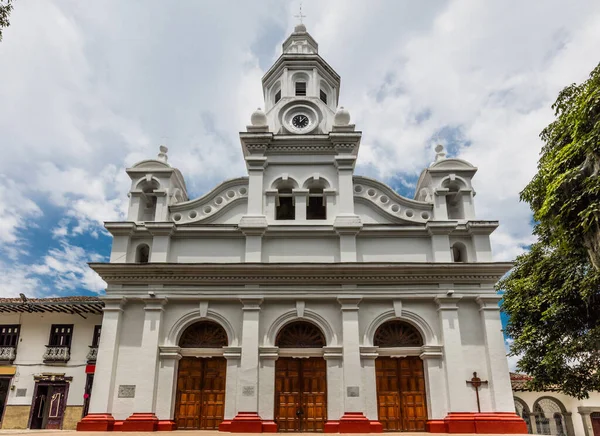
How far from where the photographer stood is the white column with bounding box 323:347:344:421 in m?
16.3

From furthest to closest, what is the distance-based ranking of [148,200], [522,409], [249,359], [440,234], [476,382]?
1. [522,409]
2. [148,200]
3. [440,234]
4. [249,359]
5. [476,382]

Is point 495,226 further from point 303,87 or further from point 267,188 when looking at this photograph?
point 303,87

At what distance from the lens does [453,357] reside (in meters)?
16.7

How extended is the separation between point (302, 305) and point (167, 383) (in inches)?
219

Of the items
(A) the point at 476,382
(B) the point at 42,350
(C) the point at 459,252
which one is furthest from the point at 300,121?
(B) the point at 42,350

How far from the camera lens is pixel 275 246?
1866 centimetres

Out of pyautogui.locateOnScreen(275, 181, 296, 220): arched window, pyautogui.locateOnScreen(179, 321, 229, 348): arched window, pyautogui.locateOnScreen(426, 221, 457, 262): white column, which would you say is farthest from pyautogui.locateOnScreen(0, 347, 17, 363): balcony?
pyautogui.locateOnScreen(426, 221, 457, 262): white column

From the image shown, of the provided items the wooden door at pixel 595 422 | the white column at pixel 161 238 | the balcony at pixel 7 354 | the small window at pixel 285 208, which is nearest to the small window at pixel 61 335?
the balcony at pixel 7 354

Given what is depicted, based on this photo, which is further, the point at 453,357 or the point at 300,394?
the point at 300,394

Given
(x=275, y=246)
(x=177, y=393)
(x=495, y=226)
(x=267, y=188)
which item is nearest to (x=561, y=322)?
(x=495, y=226)

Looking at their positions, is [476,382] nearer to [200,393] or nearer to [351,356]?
[351,356]

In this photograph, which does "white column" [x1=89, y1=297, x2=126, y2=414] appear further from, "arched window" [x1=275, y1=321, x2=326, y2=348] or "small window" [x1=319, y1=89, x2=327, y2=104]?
"small window" [x1=319, y1=89, x2=327, y2=104]

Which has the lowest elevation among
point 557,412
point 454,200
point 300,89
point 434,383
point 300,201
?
point 557,412

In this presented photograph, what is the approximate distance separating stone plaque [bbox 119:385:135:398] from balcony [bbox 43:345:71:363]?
6.64m
